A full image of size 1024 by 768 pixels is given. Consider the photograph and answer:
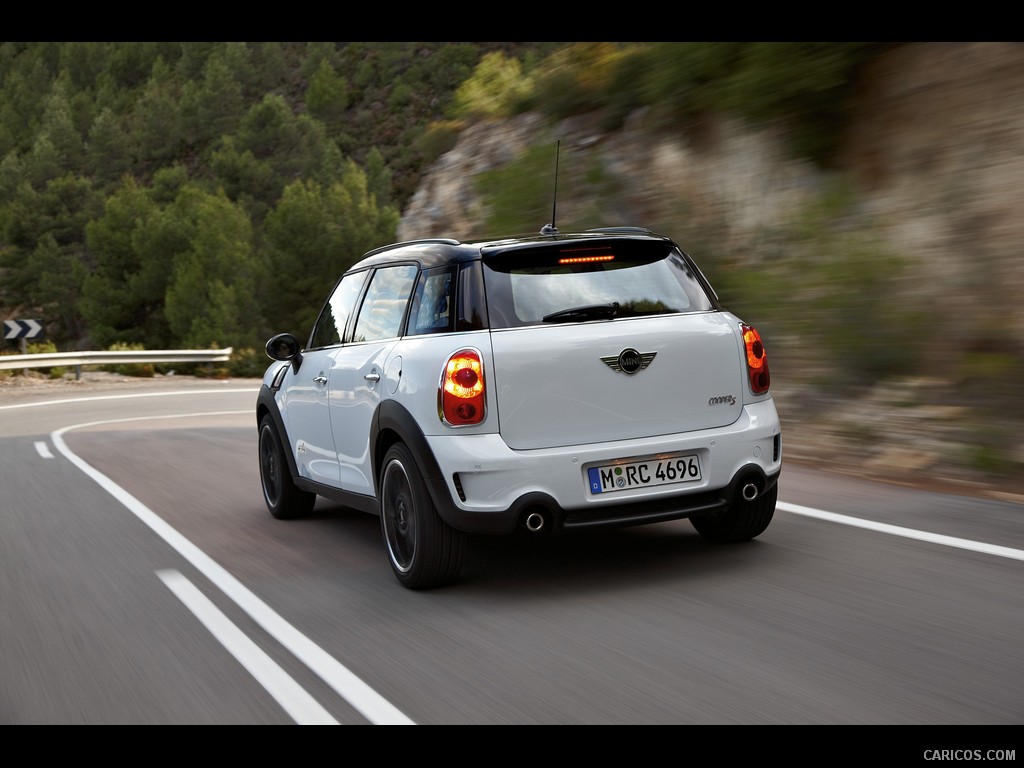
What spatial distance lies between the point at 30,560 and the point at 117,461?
5295 mm

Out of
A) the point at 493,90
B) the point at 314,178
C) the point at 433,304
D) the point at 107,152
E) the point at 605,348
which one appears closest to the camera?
the point at 605,348

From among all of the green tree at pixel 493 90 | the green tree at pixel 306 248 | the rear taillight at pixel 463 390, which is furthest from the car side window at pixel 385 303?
the green tree at pixel 306 248

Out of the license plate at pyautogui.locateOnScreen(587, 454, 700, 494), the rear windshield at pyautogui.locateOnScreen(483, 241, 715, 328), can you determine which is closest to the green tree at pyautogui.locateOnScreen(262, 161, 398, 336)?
the rear windshield at pyautogui.locateOnScreen(483, 241, 715, 328)

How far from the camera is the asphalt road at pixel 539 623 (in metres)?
3.95

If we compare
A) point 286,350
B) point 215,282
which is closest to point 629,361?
point 286,350

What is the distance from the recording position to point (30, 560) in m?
7.02

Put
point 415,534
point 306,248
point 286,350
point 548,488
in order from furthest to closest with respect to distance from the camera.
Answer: point 306,248
point 286,350
point 415,534
point 548,488

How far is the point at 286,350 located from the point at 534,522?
9.28 feet

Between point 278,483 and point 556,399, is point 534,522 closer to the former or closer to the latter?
point 556,399

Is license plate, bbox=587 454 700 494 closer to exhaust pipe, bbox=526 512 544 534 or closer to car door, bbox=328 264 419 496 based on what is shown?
exhaust pipe, bbox=526 512 544 534

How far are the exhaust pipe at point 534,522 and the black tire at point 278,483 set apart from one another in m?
2.90

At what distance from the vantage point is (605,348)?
212 inches

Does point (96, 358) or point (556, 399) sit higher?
point (556, 399)
